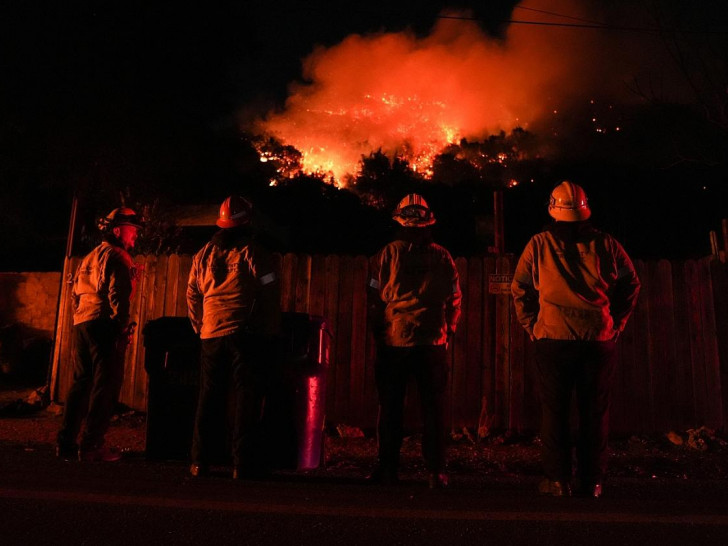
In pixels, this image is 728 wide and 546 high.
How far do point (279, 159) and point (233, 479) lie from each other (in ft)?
84.7

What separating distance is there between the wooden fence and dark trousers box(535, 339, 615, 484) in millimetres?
2628

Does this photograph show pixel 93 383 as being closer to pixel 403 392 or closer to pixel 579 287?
pixel 403 392

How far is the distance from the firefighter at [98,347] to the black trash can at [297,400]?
1.44 metres

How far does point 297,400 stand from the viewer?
14.7ft

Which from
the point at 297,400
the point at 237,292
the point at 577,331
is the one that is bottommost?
the point at 297,400

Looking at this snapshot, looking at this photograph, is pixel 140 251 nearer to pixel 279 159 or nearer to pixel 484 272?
pixel 484 272

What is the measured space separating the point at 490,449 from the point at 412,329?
2443 millimetres

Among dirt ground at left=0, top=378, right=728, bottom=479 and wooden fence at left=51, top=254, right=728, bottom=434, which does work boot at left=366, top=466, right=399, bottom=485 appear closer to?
dirt ground at left=0, top=378, right=728, bottom=479

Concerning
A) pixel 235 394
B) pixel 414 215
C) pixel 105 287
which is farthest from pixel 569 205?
pixel 105 287

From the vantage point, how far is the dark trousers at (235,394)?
4.27 m

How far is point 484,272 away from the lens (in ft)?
22.5

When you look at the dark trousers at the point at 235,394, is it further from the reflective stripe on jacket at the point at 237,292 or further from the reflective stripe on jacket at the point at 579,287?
the reflective stripe on jacket at the point at 579,287

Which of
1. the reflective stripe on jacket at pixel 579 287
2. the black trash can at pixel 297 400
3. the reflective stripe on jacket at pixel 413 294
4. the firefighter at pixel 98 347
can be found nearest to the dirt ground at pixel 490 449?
the black trash can at pixel 297 400

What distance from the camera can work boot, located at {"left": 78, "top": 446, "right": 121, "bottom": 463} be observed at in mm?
4855
